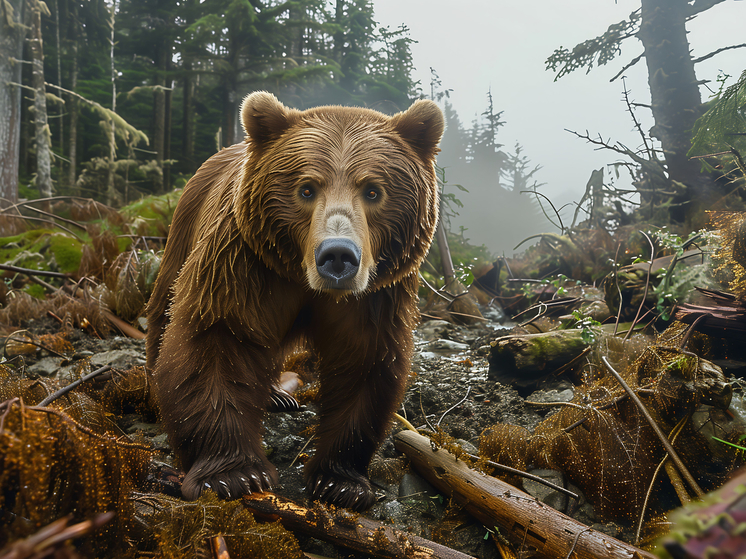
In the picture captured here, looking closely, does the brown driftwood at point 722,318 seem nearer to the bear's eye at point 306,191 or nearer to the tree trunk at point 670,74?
the bear's eye at point 306,191

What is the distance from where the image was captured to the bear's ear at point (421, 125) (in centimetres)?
227

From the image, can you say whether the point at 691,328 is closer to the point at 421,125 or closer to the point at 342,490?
the point at 421,125

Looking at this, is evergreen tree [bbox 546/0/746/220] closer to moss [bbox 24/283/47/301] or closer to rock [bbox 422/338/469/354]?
rock [bbox 422/338/469/354]

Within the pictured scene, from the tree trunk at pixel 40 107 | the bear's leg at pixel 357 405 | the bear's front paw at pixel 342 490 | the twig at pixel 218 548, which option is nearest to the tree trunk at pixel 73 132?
the tree trunk at pixel 40 107

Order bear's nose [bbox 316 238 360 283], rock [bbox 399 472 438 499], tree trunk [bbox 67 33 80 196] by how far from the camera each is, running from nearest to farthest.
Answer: bear's nose [bbox 316 238 360 283] → rock [bbox 399 472 438 499] → tree trunk [bbox 67 33 80 196]

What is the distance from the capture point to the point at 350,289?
6.08 ft

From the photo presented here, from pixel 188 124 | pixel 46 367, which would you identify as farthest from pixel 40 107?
pixel 46 367

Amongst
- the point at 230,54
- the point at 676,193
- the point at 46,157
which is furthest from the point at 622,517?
the point at 230,54

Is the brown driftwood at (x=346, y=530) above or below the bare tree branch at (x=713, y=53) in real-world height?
below

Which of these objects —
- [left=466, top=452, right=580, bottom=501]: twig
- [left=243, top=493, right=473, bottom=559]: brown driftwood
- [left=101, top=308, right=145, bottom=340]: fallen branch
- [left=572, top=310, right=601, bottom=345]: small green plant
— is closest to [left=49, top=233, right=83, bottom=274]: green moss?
[left=101, top=308, right=145, bottom=340]: fallen branch

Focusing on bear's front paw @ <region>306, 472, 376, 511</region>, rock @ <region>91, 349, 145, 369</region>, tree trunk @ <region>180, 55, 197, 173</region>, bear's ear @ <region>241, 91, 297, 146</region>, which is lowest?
bear's front paw @ <region>306, 472, 376, 511</region>

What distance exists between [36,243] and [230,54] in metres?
10.8

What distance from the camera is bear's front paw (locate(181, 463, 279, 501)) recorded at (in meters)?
1.91

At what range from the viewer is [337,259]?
1753 mm
